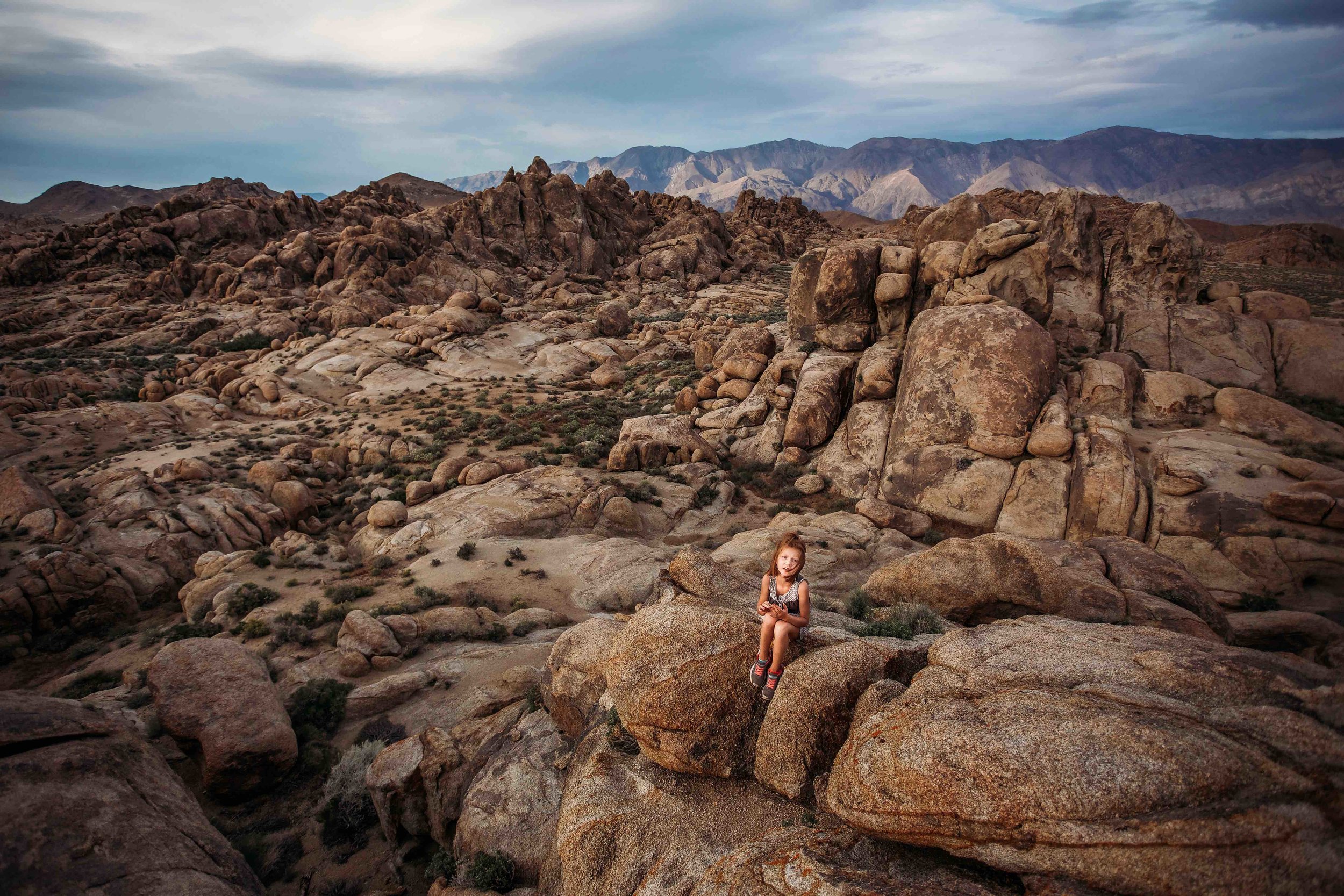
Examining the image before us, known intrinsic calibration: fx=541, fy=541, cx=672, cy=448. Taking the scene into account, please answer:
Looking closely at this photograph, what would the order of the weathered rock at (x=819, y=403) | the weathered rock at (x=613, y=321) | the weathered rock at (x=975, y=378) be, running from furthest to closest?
the weathered rock at (x=613, y=321) → the weathered rock at (x=819, y=403) → the weathered rock at (x=975, y=378)

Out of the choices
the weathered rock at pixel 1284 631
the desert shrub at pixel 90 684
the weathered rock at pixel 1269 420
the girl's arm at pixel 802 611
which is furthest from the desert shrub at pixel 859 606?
the desert shrub at pixel 90 684

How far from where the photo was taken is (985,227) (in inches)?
965

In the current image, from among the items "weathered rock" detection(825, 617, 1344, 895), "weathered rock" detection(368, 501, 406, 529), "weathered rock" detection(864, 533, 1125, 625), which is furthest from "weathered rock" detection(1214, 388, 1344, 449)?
"weathered rock" detection(368, 501, 406, 529)

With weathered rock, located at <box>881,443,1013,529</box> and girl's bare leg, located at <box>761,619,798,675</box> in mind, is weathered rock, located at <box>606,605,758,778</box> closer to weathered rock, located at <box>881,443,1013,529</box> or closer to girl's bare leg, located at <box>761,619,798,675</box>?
girl's bare leg, located at <box>761,619,798,675</box>

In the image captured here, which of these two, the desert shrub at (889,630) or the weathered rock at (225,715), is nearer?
the desert shrub at (889,630)

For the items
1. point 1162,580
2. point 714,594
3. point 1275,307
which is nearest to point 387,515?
point 714,594

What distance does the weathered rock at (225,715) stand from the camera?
1012 centimetres

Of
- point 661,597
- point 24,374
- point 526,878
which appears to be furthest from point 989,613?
point 24,374

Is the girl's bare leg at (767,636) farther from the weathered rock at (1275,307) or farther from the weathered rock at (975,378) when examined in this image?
the weathered rock at (1275,307)

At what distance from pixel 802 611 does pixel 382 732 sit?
10.4 metres

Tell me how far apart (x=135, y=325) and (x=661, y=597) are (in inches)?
2604

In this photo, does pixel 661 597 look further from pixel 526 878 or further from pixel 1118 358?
pixel 1118 358

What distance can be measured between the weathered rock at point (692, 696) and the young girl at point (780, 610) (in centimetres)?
44

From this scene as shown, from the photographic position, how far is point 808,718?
651 cm
